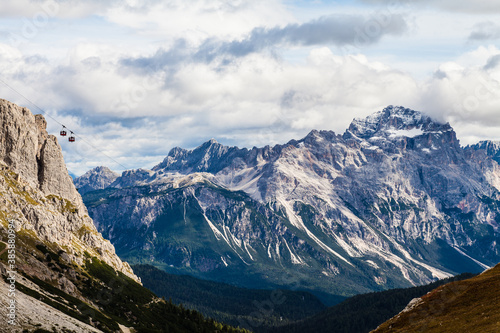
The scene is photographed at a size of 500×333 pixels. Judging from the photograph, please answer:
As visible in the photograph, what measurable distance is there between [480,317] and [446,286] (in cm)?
3998

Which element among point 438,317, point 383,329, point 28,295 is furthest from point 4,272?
point 438,317

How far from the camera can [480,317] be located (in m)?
125

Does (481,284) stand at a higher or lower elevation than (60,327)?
higher

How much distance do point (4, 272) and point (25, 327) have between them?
41.4 meters

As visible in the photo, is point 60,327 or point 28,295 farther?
point 28,295

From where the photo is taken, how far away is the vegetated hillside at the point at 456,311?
123 meters

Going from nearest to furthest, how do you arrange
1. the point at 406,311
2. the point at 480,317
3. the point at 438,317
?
the point at 480,317, the point at 438,317, the point at 406,311

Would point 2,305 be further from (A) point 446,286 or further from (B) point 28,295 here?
(A) point 446,286

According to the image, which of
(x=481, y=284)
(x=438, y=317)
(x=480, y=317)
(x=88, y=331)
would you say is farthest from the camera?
(x=88, y=331)

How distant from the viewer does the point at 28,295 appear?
196000mm

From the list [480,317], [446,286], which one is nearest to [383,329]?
[446,286]

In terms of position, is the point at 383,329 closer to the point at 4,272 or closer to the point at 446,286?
the point at 446,286

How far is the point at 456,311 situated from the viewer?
14000 centimetres

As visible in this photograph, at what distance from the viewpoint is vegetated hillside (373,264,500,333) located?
12300 cm
